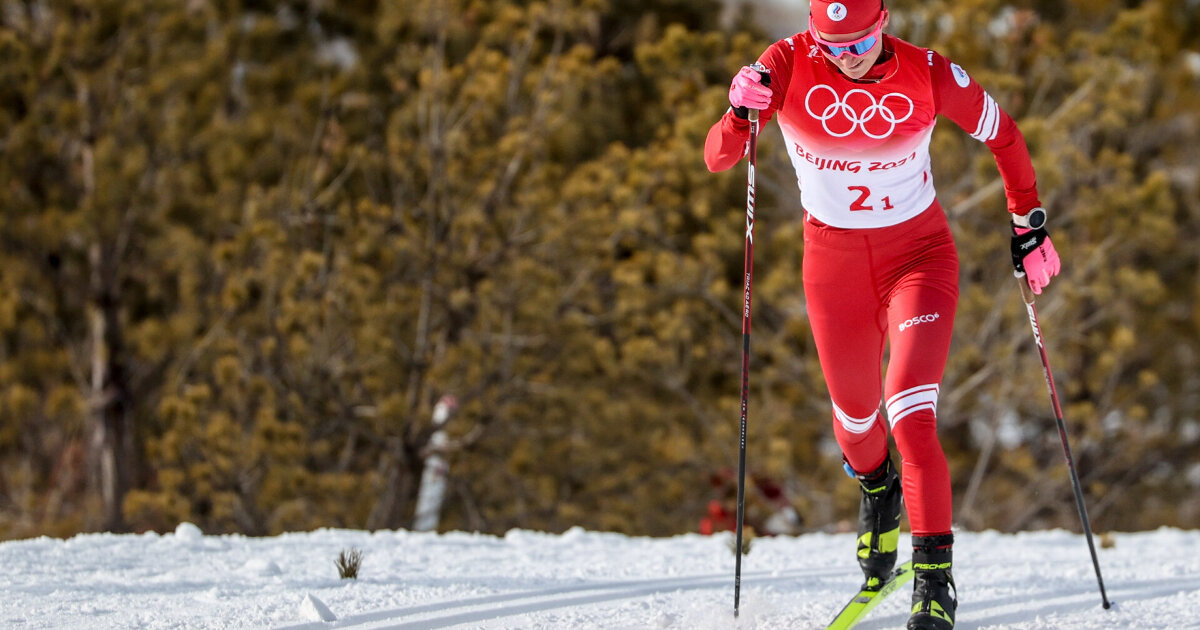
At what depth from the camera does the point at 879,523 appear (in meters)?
4.14

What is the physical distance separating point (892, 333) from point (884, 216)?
1.30ft

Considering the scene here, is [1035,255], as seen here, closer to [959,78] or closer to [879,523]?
[959,78]

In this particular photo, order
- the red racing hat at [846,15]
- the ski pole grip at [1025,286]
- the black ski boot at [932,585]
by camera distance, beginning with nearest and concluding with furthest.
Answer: the black ski boot at [932,585] → the red racing hat at [846,15] → the ski pole grip at [1025,286]

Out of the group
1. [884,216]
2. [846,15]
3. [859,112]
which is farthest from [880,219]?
[846,15]

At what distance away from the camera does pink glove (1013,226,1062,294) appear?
404 centimetres

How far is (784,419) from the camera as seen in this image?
48.1 feet

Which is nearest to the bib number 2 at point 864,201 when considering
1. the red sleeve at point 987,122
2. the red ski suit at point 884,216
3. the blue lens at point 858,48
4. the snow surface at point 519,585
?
the red ski suit at point 884,216

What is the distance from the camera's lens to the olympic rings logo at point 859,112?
371 centimetres

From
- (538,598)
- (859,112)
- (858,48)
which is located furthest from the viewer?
(538,598)

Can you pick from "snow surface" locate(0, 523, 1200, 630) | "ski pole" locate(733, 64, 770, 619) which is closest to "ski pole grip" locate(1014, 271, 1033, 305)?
"ski pole" locate(733, 64, 770, 619)

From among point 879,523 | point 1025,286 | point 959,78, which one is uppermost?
point 959,78

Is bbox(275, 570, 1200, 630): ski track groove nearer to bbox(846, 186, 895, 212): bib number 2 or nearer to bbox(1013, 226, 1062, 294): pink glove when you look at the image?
bbox(1013, 226, 1062, 294): pink glove

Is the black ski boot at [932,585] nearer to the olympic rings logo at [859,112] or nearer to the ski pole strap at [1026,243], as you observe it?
the ski pole strap at [1026,243]

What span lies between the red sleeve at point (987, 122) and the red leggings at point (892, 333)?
0.30 m
